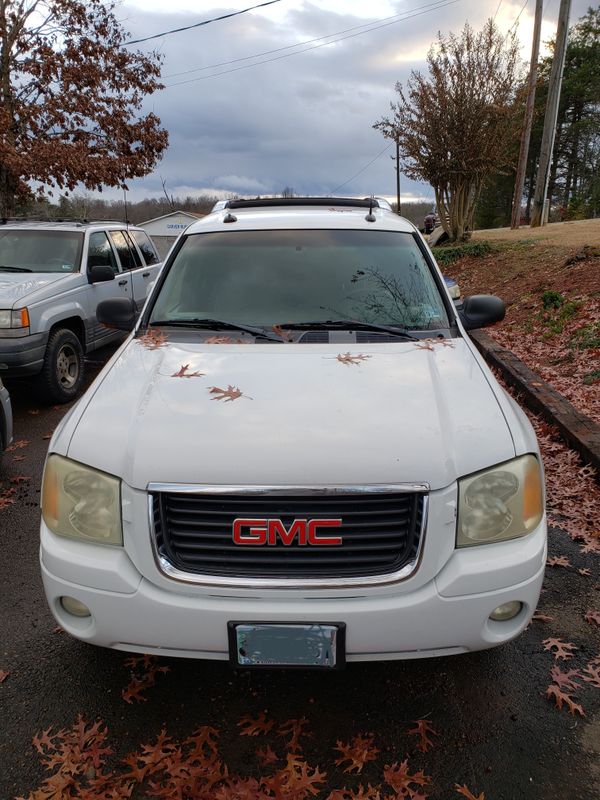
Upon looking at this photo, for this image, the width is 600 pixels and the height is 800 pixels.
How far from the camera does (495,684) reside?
2.49 meters

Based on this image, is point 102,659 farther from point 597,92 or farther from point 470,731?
point 597,92

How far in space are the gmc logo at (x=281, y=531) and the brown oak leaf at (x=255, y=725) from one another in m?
0.84

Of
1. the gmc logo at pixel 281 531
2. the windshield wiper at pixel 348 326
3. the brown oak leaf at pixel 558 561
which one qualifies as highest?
the windshield wiper at pixel 348 326

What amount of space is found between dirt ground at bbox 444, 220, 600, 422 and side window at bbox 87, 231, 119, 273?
17.9 feet

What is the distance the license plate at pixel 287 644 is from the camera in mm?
1942

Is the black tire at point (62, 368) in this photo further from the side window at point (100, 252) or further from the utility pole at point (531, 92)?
the utility pole at point (531, 92)

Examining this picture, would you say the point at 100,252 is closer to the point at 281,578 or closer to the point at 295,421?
the point at 295,421

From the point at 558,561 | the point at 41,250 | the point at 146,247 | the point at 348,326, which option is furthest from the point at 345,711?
the point at 146,247

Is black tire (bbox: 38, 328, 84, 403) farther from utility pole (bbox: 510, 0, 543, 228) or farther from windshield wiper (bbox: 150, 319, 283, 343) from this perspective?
utility pole (bbox: 510, 0, 543, 228)

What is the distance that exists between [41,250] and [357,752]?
650cm

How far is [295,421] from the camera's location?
2.17 m

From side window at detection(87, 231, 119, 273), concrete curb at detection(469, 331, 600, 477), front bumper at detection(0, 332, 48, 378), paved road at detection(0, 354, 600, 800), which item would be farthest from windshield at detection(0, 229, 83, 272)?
concrete curb at detection(469, 331, 600, 477)

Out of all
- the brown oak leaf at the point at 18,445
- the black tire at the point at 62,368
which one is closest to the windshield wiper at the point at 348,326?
the brown oak leaf at the point at 18,445

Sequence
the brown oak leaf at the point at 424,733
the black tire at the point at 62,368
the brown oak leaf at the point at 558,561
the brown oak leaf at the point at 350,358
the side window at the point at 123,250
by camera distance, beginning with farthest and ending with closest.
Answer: the side window at the point at 123,250
the black tire at the point at 62,368
the brown oak leaf at the point at 558,561
the brown oak leaf at the point at 350,358
the brown oak leaf at the point at 424,733
